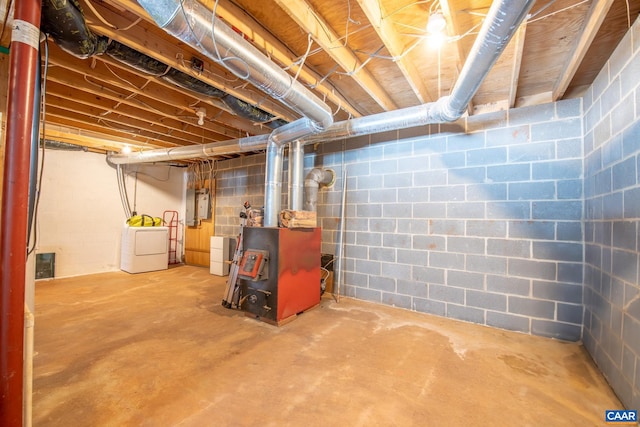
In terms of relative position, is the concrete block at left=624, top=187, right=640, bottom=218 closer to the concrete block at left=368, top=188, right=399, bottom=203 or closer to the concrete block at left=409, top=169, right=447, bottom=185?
the concrete block at left=409, top=169, right=447, bottom=185

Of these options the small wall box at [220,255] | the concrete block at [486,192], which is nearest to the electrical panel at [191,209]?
the small wall box at [220,255]

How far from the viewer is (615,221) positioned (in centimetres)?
178

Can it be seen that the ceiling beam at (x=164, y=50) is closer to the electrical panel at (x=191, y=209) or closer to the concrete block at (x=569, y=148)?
the concrete block at (x=569, y=148)

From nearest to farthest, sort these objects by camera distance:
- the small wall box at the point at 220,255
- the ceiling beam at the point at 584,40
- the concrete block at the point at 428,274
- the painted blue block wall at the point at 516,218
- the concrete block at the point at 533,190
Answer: the ceiling beam at the point at 584,40, the painted blue block wall at the point at 516,218, the concrete block at the point at 533,190, the concrete block at the point at 428,274, the small wall box at the point at 220,255

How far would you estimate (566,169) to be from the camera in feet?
8.10

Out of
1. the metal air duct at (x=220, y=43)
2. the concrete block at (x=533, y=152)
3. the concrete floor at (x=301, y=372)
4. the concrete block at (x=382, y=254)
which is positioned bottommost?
the concrete floor at (x=301, y=372)

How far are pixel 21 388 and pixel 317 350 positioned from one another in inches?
68.2

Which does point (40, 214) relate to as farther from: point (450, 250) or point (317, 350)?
point (450, 250)

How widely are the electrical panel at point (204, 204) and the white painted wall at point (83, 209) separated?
3.78 ft

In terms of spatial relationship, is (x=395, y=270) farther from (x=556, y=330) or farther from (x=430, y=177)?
(x=556, y=330)

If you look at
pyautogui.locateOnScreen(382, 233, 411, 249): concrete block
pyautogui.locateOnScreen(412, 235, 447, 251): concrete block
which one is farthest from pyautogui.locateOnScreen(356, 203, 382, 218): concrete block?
pyautogui.locateOnScreen(412, 235, 447, 251): concrete block

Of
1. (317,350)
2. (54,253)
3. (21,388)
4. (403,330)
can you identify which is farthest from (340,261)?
(54,253)

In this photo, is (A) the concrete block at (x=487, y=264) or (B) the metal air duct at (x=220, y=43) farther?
(A) the concrete block at (x=487, y=264)

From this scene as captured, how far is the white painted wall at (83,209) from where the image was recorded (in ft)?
14.9
